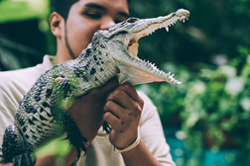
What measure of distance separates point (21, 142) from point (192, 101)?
1.90 meters

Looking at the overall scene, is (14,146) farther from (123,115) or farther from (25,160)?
(123,115)

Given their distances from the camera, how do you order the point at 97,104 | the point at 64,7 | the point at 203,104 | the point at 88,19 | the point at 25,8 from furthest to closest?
the point at 203,104 → the point at 64,7 → the point at 88,19 → the point at 97,104 → the point at 25,8

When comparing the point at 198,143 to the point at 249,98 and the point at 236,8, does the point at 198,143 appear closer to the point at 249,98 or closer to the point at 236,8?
the point at 249,98

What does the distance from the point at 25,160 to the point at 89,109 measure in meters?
0.30

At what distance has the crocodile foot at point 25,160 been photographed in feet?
2.47

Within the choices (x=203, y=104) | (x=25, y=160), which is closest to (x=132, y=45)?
(x=25, y=160)

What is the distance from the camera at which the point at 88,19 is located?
1003 millimetres

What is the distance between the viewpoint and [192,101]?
234cm

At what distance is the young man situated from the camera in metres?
0.80

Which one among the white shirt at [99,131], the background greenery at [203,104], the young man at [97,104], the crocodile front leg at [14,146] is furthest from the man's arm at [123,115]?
the background greenery at [203,104]

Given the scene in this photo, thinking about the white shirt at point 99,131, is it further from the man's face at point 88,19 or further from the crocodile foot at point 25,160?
the man's face at point 88,19

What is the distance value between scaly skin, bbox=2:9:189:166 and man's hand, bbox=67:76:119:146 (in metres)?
0.03

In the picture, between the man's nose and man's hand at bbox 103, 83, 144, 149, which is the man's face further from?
man's hand at bbox 103, 83, 144, 149

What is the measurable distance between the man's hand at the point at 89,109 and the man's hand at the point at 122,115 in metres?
0.06
